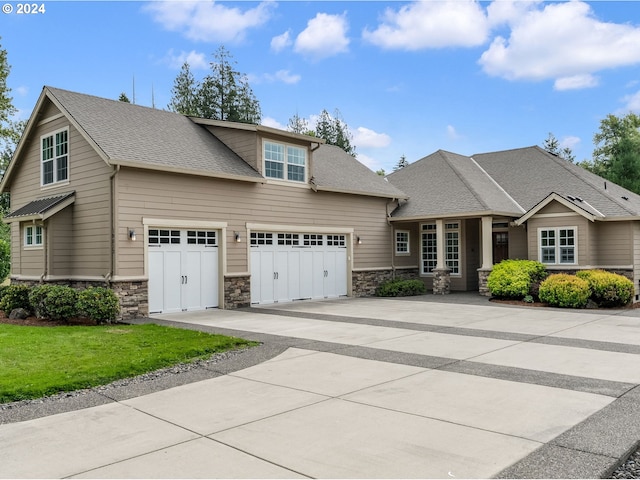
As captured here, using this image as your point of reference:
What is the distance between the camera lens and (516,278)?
17312 millimetres

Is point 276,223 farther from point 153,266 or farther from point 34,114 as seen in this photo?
point 34,114

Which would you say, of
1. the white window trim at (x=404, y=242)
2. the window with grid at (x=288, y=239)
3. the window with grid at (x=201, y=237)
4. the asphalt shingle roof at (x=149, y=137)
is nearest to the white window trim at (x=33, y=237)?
the asphalt shingle roof at (x=149, y=137)

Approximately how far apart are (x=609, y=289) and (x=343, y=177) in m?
9.84

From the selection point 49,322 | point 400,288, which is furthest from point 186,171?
point 400,288

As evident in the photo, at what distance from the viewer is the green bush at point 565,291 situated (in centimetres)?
1546

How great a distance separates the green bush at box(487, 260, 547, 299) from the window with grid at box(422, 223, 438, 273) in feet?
13.7

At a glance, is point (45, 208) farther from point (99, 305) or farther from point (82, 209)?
point (99, 305)

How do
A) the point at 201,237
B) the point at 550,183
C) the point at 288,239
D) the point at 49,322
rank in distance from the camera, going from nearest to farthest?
the point at 49,322 → the point at 201,237 → the point at 288,239 → the point at 550,183

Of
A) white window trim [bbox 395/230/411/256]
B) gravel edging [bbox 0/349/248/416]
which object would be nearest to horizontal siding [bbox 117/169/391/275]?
white window trim [bbox 395/230/411/256]

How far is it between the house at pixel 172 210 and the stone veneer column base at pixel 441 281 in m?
3.14

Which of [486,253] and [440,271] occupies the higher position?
[486,253]

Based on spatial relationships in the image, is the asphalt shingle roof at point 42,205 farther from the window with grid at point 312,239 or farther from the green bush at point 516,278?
the green bush at point 516,278

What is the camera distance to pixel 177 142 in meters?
15.9

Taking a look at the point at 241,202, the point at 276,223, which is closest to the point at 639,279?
the point at 276,223
